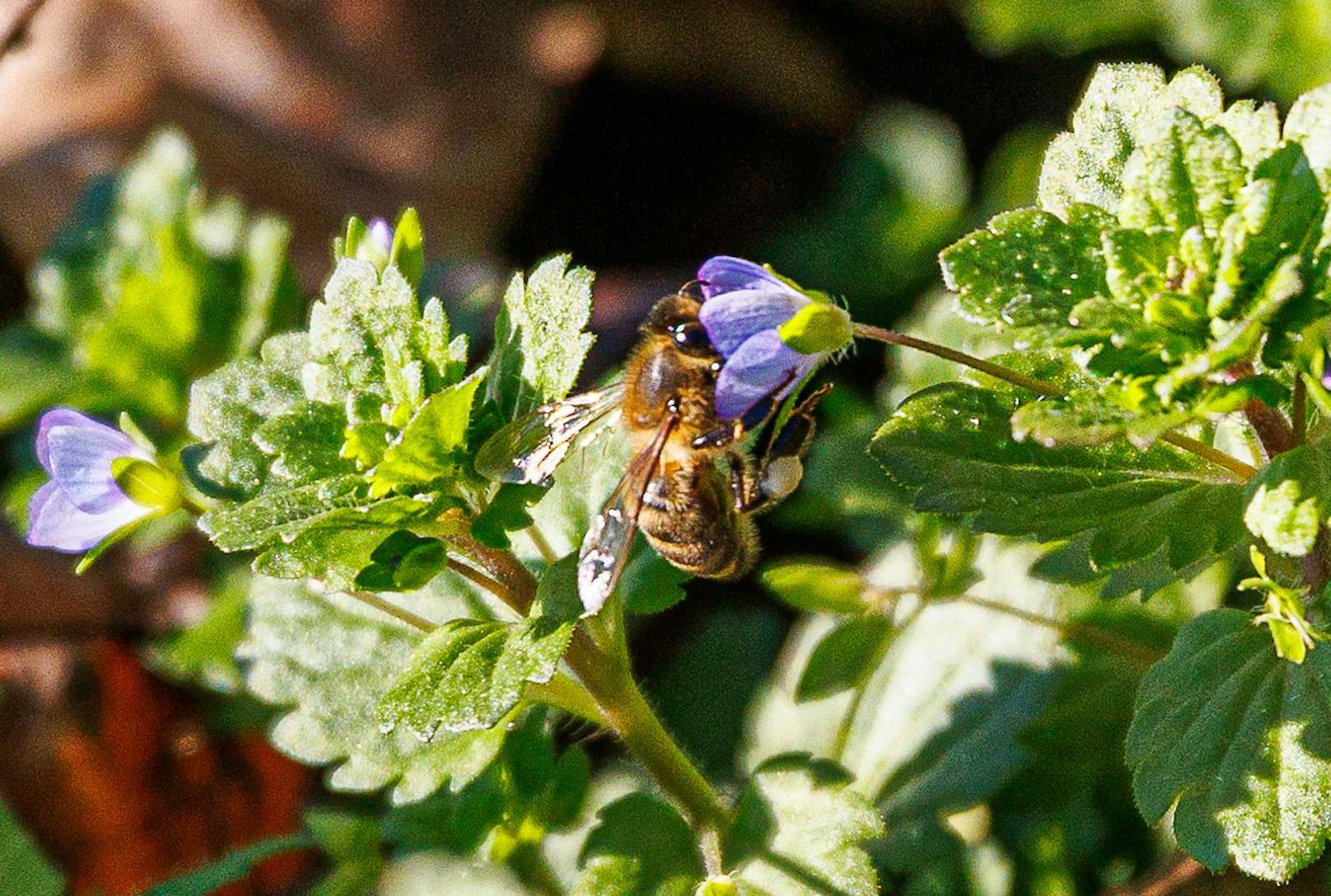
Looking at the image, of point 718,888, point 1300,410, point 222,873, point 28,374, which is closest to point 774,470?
point 718,888

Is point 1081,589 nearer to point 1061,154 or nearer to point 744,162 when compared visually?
point 1061,154

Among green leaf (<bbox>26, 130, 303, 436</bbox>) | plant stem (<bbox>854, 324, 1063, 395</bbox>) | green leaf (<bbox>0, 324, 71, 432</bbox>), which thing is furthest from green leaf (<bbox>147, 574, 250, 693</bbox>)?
plant stem (<bbox>854, 324, 1063, 395</bbox>)

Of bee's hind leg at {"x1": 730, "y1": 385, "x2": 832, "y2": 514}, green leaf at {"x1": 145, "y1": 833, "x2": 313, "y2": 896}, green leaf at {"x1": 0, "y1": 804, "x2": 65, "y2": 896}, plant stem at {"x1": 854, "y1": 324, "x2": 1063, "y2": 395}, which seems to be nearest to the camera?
plant stem at {"x1": 854, "y1": 324, "x2": 1063, "y2": 395}

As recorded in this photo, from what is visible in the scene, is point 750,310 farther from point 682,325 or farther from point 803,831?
point 803,831

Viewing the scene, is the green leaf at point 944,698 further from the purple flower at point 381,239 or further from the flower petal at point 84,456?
the flower petal at point 84,456

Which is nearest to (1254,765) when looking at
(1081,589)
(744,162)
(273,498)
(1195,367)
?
(1195,367)

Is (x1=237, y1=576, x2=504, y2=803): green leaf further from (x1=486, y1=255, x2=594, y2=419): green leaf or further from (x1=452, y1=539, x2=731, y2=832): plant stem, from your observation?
(x1=486, y1=255, x2=594, y2=419): green leaf

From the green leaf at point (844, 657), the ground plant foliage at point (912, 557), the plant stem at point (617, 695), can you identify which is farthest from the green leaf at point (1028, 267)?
the green leaf at point (844, 657)
